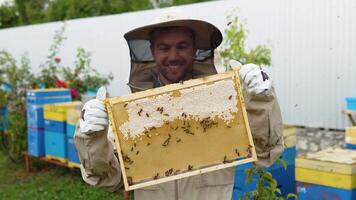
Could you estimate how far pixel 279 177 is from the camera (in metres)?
3.37

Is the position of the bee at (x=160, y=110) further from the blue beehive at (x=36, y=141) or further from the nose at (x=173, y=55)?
the blue beehive at (x=36, y=141)

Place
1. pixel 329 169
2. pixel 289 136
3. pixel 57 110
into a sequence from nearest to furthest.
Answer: pixel 329 169, pixel 289 136, pixel 57 110

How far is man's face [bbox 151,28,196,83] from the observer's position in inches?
73.3

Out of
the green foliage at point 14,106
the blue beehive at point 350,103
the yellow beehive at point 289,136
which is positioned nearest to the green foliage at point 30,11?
the green foliage at point 14,106

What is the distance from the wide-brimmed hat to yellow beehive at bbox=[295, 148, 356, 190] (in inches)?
51.9

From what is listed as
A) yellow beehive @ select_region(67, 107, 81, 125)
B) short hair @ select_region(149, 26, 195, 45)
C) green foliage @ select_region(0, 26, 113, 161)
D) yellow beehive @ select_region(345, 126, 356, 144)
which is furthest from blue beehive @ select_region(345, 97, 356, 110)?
green foliage @ select_region(0, 26, 113, 161)

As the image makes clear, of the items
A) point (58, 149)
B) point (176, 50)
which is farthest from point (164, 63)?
point (58, 149)

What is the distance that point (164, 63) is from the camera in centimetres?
188

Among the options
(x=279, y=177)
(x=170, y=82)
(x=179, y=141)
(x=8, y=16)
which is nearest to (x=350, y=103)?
(x=279, y=177)

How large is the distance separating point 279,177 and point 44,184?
366 cm

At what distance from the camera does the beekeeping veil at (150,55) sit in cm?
192

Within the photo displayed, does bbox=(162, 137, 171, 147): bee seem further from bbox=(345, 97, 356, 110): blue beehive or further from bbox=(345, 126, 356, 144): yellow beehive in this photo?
bbox=(345, 97, 356, 110): blue beehive

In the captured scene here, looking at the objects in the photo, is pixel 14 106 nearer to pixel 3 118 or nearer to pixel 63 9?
pixel 3 118

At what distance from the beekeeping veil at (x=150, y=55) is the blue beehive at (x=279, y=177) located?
4.54ft
